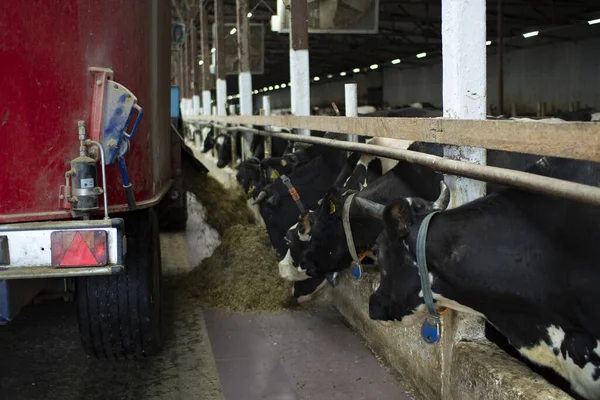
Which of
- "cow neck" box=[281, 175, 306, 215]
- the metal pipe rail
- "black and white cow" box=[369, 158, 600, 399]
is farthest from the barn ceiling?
"black and white cow" box=[369, 158, 600, 399]

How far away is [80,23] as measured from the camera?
353 centimetres

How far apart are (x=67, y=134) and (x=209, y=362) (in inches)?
79.0

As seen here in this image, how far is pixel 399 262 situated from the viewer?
3.17 meters

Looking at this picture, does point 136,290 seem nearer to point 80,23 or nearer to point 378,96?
point 80,23

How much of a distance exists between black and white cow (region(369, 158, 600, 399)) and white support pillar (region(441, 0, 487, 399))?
1.28 feet

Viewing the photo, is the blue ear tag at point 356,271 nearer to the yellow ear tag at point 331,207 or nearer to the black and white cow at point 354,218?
the black and white cow at point 354,218

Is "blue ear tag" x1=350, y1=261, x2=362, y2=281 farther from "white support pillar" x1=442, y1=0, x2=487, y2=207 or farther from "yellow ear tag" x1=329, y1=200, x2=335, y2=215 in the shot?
"white support pillar" x1=442, y1=0, x2=487, y2=207

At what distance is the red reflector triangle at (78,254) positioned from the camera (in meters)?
3.32

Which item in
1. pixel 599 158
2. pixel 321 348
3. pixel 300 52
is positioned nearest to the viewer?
pixel 599 158

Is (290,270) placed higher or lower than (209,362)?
higher

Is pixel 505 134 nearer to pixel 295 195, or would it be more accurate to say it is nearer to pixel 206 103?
pixel 295 195

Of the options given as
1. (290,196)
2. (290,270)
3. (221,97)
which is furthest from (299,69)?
(221,97)

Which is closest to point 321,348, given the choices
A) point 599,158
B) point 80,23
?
point 80,23

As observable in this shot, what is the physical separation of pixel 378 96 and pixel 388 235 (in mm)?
34216
